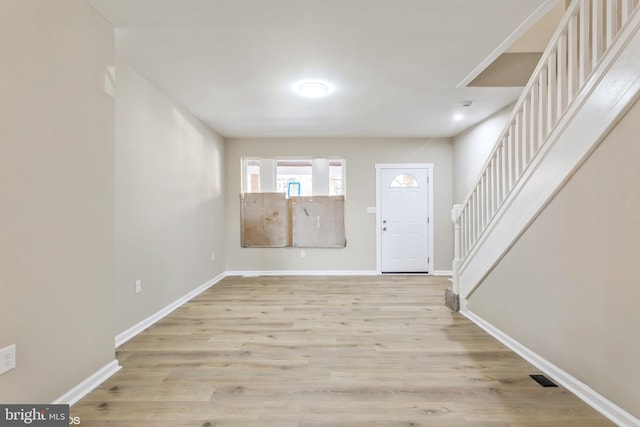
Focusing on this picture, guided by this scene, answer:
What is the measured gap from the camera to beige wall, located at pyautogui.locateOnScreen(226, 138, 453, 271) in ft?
17.5

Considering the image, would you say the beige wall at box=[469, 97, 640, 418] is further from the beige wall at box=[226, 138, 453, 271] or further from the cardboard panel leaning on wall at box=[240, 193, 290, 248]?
the cardboard panel leaning on wall at box=[240, 193, 290, 248]

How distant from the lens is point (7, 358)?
1.37 m

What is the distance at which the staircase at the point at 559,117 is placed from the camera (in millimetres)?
1606

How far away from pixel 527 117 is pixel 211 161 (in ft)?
13.6

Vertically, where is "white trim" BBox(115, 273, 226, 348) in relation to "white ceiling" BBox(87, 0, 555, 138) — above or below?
below

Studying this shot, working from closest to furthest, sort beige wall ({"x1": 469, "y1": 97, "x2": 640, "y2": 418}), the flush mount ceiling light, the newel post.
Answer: beige wall ({"x1": 469, "y1": 97, "x2": 640, "y2": 418})
the flush mount ceiling light
the newel post

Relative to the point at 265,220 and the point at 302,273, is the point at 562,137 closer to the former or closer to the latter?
the point at 302,273

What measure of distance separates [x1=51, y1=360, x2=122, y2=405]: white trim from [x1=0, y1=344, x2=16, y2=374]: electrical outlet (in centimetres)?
39

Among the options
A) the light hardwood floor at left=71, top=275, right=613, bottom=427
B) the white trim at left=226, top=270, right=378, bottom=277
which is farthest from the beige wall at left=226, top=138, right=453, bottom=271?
the light hardwood floor at left=71, top=275, right=613, bottom=427

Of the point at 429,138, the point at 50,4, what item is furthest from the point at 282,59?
the point at 429,138

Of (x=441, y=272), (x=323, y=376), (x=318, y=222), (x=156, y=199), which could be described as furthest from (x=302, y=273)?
(x=323, y=376)

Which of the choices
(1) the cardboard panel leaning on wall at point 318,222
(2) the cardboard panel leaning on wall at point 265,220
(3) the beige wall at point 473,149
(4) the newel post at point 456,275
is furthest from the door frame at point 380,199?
(4) the newel post at point 456,275

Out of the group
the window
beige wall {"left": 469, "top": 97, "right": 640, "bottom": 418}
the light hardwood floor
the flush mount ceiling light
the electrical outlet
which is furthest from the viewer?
the window

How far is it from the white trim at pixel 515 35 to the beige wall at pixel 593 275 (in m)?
0.92
